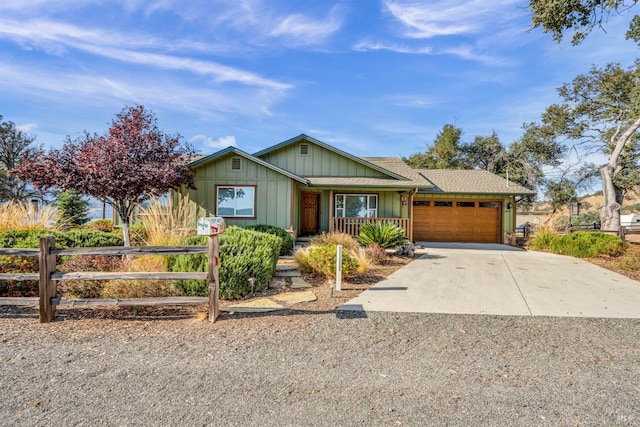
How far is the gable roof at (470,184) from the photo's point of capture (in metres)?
16.9

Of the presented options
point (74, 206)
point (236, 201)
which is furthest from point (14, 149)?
point (236, 201)

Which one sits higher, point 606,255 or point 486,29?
point 486,29

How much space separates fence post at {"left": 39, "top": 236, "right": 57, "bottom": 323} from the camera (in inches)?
181

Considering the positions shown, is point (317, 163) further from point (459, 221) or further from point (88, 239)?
point (88, 239)

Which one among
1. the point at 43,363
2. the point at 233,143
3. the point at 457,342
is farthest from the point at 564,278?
the point at 233,143

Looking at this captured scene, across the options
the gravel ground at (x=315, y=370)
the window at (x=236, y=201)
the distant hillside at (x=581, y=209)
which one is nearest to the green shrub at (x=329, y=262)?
the gravel ground at (x=315, y=370)

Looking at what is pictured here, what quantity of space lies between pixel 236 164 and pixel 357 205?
592 cm

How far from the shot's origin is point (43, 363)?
11.4 feet

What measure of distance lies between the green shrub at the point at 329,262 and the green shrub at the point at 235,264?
116cm

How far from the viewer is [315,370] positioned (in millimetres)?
3385

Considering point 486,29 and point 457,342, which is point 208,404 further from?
point 486,29

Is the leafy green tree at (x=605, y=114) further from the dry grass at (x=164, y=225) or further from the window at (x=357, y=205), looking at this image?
the dry grass at (x=164, y=225)

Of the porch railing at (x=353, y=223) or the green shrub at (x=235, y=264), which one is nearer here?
the green shrub at (x=235, y=264)

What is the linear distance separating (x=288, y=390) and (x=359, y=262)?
5.16 meters
